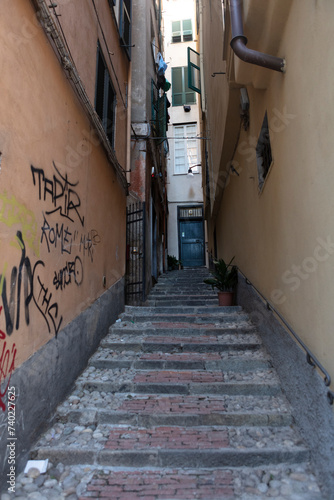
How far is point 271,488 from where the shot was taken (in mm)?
2184

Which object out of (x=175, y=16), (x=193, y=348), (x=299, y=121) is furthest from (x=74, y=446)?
(x=175, y=16)

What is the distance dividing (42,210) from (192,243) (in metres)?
13.0

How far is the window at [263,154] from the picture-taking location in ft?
12.9

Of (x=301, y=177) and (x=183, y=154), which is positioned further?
(x=183, y=154)

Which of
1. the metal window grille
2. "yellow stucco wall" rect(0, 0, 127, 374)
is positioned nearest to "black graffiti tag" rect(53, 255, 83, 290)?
"yellow stucco wall" rect(0, 0, 127, 374)

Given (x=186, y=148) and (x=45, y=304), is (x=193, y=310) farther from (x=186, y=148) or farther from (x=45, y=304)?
(x=186, y=148)

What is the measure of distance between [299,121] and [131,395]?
9.78ft

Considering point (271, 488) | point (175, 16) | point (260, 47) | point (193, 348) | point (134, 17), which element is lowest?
point (271, 488)

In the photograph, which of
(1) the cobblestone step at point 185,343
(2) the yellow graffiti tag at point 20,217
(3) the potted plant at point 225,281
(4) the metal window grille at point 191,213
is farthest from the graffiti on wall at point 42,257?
(4) the metal window grille at point 191,213

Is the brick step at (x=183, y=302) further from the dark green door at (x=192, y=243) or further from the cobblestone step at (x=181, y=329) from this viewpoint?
the dark green door at (x=192, y=243)

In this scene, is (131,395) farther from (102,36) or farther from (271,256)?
(102,36)

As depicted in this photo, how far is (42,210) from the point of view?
279 centimetres

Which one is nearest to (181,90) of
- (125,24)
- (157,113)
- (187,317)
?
(157,113)

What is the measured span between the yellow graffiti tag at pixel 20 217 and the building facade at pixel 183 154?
12.7 meters
